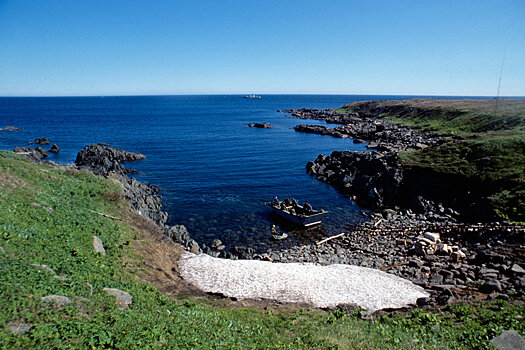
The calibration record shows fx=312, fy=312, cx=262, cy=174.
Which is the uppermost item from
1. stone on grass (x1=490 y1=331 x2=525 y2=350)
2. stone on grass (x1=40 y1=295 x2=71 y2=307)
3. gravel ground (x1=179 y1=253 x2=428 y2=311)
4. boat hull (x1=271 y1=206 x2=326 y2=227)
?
stone on grass (x1=40 y1=295 x2=71 y2=307)

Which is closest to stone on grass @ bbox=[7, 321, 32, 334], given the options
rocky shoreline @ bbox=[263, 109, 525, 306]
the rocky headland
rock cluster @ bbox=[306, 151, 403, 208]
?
the rocky headland

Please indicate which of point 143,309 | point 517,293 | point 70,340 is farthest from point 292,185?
point 70,340

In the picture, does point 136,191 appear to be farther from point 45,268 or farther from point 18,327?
point 18,327

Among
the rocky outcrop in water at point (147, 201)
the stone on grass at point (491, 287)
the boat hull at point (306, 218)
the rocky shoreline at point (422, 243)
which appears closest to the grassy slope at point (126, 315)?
the stone on grass at point (491, 287)

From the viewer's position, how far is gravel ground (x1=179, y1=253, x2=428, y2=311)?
1788 cm

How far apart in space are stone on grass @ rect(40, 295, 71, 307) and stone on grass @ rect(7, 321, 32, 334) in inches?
44.9

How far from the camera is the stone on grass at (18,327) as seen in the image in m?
8.44

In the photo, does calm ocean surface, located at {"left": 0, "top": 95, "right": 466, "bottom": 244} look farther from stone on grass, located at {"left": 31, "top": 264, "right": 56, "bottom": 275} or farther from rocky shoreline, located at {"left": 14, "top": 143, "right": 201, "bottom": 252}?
stone on grass, located at {"left": 31, "top": 264, "right": 56, "bottom": 275}

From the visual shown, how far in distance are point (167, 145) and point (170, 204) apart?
139 ft

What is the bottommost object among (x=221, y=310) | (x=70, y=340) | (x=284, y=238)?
(x=284, y=238)

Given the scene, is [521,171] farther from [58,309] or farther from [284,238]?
[58,309]

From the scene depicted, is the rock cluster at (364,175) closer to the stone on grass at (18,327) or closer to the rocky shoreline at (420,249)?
the rocky shoreline at (420,249)

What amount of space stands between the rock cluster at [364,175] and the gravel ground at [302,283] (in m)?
20.1

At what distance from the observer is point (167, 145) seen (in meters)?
77.9
